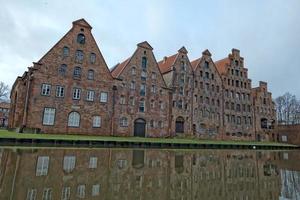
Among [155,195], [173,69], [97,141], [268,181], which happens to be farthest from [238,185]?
[173,69]

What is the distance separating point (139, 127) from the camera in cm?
3762

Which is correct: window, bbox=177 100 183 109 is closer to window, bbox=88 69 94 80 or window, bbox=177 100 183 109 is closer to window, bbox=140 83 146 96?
window, bbox=140 83 146 96

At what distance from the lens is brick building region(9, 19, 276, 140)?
30.9 m

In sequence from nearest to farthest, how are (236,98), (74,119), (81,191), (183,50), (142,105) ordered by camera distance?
1. (81,191)
2. (74,119)
3. (142,105)
4. (183,50)
5. (236,98)

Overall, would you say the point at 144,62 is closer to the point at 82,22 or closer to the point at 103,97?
the point at 103,97

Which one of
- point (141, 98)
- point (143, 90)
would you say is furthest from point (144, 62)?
point (141, 98)

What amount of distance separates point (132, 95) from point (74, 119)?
373 inches

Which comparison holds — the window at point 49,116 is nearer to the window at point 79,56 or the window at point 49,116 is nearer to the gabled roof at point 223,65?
the window at point 79,56

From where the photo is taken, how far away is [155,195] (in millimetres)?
6609

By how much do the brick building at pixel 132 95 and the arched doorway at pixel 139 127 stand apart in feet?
0.49

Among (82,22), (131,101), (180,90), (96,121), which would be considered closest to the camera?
(96,121)

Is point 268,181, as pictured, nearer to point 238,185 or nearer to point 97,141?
point 238,185

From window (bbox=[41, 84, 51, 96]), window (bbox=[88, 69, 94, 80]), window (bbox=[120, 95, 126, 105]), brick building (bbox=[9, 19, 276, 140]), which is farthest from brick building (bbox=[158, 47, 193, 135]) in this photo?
window (bbox=[41, 84, 51, 96])

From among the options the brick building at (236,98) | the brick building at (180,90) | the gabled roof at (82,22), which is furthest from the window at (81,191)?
the brick building at (236,98)
